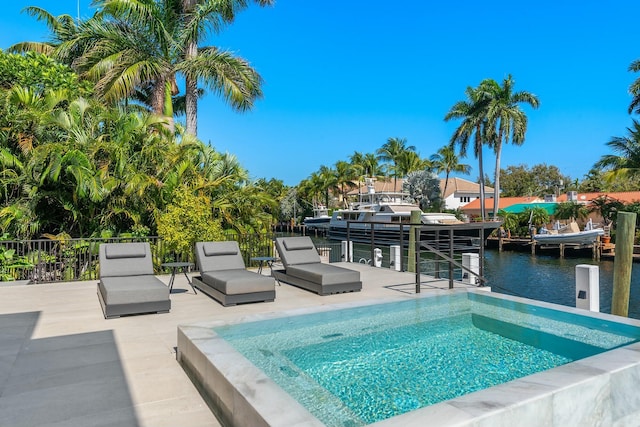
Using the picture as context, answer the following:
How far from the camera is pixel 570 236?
23.9 metres

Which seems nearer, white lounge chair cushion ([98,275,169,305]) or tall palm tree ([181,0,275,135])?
white lounge chair cushion ([98,275,169,305])

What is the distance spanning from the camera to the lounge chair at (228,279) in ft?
21.0

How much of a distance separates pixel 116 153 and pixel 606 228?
25.8m

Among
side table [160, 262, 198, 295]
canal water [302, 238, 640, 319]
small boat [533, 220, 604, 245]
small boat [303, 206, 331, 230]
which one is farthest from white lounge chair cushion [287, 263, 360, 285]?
small boat [303, 206, 331, 230]

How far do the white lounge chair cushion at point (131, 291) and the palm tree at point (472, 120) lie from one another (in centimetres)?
3064

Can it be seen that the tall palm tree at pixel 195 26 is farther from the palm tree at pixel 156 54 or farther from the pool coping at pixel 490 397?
the pool coping at pixel 490 397

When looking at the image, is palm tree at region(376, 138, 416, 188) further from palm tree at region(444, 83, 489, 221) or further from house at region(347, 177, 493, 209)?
palm tree at region(444, 83, 489, 221)

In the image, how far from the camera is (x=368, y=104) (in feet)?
113

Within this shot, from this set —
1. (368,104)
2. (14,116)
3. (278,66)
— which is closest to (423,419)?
(14,116)

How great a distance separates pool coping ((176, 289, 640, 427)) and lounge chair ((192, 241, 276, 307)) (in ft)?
8.55

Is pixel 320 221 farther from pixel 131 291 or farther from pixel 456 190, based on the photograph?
pixel 131 291

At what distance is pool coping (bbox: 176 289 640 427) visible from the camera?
2.37 metres

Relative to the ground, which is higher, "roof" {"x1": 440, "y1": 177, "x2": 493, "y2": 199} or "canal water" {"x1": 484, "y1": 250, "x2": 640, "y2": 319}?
"roof" {"x1": 440, "y1": 177, "x2": 493, "y2": 199}

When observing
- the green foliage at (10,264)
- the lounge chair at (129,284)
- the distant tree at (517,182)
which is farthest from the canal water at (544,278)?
the distant tree at (517,182)
